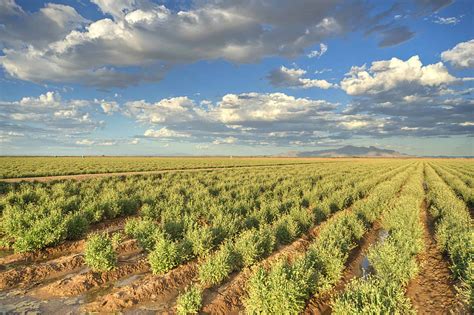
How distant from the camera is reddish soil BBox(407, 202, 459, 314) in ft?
24.3

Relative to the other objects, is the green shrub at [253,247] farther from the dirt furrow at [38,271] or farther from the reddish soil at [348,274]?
the dirt furrow at [38,271]

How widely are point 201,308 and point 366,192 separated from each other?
21109mm

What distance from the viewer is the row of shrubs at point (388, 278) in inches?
234

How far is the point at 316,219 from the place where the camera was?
52.5ft

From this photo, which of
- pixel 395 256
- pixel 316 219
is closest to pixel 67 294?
pixel 395 256

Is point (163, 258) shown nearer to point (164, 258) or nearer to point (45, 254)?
point (164, 258)

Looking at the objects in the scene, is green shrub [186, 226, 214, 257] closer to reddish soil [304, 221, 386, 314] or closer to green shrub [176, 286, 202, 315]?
green shrub [176, 286, 202, 315]

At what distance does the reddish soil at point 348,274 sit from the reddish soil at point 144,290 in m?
3.34

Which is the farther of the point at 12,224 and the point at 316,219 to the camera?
the point at 316,219

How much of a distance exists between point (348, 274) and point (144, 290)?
5756mm

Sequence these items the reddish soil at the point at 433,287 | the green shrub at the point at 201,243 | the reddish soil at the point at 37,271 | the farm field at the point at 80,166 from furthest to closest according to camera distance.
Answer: the farm field at the point at 80,166
the green shrub at the point at 201,243
the reddish soil at the point at 37,271
the reddish soil at the point at 433,287

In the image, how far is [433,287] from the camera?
333 inches

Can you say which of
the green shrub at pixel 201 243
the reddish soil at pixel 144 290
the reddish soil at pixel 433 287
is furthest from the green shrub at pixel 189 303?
the reddish soil at pixel 433 287

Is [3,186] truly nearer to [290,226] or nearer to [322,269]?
[290,226]
